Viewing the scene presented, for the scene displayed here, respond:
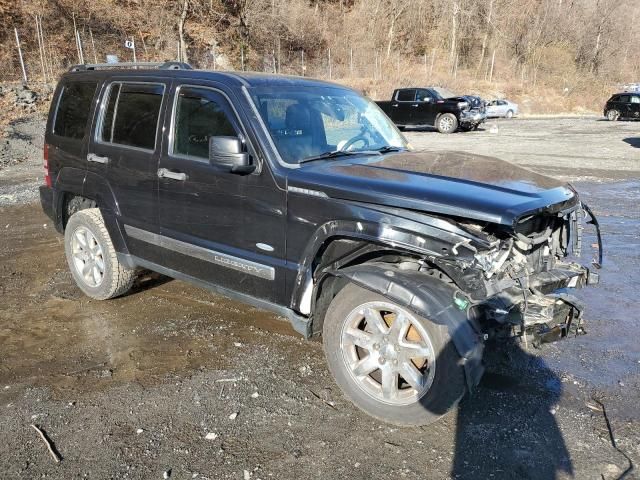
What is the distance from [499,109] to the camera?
3534 cm

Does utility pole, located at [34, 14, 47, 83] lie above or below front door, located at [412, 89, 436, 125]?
above

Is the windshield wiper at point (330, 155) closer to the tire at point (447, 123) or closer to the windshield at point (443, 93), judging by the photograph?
the tire at point (447, 123)

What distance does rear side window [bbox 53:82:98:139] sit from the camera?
195 inches

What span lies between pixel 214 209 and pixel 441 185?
1645 mm

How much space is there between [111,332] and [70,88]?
2.45 metres

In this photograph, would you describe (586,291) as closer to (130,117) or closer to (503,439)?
(503,439)

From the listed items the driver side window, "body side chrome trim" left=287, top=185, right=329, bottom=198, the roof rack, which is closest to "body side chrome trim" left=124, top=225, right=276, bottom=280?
"body side chrome trim" left=287, top=185, right=329, bottom=198

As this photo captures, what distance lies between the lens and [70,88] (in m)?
5.26

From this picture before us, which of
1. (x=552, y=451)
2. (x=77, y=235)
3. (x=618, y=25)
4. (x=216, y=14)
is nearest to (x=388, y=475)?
(x=552, y=451)

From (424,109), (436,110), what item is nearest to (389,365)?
(436,110)

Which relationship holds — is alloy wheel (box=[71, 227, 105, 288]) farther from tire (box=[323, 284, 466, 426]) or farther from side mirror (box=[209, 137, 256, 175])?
tire (box=[323, 284, 466, 426])

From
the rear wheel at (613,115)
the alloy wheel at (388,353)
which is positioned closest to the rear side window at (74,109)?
the alloy wheel at (388,353)

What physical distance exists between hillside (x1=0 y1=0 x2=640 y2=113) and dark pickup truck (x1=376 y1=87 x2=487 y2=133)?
11935mm

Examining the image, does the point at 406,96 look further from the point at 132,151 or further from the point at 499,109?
the point at 132,151
